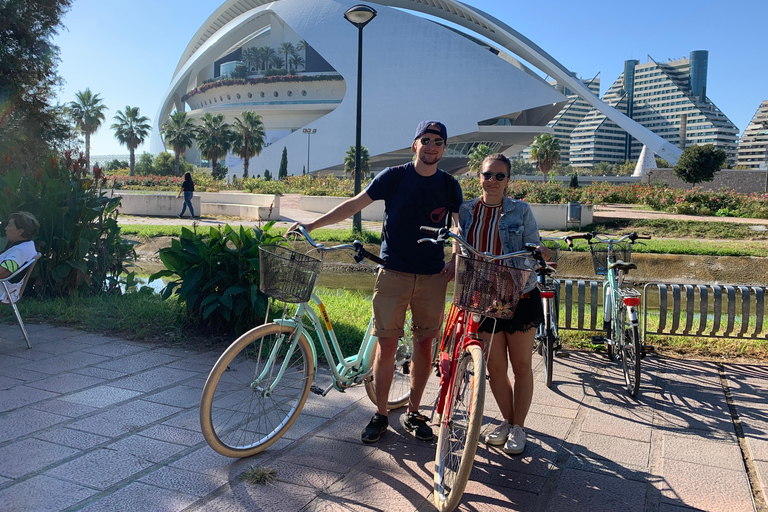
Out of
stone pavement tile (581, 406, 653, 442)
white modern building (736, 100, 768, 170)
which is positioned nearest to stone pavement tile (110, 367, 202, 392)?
stone pavement tile (581, 406, 653, 442)

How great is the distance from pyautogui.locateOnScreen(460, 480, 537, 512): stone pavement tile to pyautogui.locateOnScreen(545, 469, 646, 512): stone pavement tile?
0.10 metres

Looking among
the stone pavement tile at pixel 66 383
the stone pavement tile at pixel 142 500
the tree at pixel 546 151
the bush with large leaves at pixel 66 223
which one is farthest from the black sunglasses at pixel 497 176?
the tree at pixel 546 151

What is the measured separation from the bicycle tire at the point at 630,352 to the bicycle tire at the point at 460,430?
170 centimetres

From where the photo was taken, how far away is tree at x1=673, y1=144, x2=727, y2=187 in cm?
3444

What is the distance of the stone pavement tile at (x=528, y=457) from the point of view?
9.65 ft

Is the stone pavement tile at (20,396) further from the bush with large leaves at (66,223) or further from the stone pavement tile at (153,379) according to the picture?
the bush with large leaves at (66,223)

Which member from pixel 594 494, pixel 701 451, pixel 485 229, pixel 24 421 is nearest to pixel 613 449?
pixel 701 451

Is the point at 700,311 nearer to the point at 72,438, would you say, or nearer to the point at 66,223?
the point at 72,438

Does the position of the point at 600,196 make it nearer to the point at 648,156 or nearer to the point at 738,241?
the point at 738,241

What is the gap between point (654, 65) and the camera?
146500 millimetres

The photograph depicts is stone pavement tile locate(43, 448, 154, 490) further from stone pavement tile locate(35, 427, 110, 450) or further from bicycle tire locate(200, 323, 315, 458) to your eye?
bicycle tire locate(200, 323, 315, 458)

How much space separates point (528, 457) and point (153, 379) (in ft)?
8.26

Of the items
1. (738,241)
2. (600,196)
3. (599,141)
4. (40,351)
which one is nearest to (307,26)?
(600,196)

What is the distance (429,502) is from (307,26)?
2558 inches
